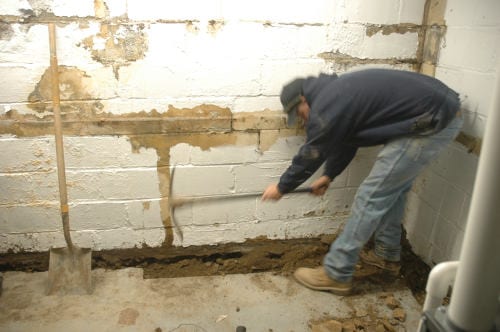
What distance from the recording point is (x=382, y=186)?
183 centimetres

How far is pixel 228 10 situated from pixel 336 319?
65.1 inches

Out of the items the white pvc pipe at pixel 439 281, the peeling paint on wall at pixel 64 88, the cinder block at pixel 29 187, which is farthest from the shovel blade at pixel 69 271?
the white pvc pipe at pixel 439 281

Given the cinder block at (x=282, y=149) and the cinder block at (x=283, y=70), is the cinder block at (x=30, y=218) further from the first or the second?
the cinder block at (x=283, y=70)

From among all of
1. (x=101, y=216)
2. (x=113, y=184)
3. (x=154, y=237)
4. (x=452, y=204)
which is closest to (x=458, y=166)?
(x=452, y=204)

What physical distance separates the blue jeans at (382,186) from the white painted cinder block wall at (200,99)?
0.25 m

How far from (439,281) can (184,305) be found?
1.44 metres

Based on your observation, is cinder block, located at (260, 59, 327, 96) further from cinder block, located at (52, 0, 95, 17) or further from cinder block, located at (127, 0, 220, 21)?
cinder block, located at (52, 0, 95, 17)

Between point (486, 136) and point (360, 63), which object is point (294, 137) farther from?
point (486, 136)

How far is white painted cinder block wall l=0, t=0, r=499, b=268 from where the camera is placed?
1868 mm

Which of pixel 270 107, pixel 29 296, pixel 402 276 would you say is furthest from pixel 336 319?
pixel 29 296

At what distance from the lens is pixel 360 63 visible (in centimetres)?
212

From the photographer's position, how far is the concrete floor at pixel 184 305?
1.90 metres

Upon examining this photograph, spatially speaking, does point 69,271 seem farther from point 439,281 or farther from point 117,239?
point 439,281

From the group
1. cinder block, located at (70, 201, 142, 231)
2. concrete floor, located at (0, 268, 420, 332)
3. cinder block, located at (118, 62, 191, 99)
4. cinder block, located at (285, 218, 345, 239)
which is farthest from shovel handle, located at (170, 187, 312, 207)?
cinder block, located at (118, 62, 191, 99)
